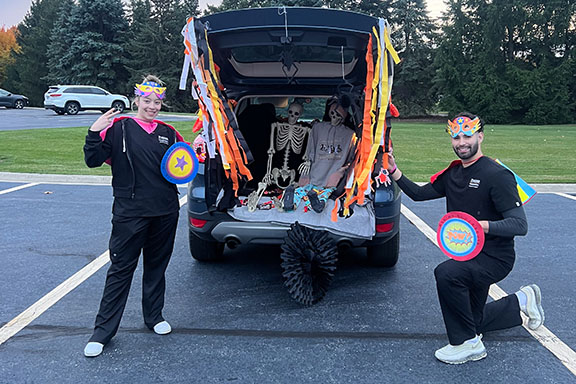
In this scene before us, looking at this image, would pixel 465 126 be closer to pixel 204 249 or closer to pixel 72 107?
pixel 204 249

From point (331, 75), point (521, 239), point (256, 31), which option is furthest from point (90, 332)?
point (521, 239)

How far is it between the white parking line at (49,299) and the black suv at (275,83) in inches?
36.4

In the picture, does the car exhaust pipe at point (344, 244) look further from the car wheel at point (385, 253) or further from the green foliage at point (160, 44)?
the green foliage at point (160, 44)

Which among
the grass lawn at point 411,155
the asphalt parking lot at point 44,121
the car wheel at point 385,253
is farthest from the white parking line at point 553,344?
the asphalt parking lot at point 44,121

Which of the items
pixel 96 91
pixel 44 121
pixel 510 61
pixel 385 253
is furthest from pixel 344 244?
pixel 510 61

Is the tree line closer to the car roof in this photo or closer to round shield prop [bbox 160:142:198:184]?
the car roof

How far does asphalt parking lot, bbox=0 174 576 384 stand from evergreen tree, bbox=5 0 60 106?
49.3 meters

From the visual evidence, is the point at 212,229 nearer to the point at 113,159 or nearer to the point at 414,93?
the point at 113,159

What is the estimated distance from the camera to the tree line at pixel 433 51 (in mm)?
38312

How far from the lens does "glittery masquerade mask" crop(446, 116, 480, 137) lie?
3189 mm

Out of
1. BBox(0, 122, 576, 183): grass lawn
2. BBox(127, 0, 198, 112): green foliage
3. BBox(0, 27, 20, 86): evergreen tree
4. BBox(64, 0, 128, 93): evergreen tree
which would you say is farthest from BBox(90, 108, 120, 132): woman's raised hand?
BBox(0, 27, 20, 86): evergreen tree

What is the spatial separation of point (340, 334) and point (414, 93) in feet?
136

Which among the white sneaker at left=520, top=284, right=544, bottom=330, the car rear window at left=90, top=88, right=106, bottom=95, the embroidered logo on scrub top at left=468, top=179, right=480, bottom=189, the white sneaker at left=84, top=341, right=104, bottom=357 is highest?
the car rear window at left=90, top=88, right=106, bottom=95

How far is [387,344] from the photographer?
11.1 feet
